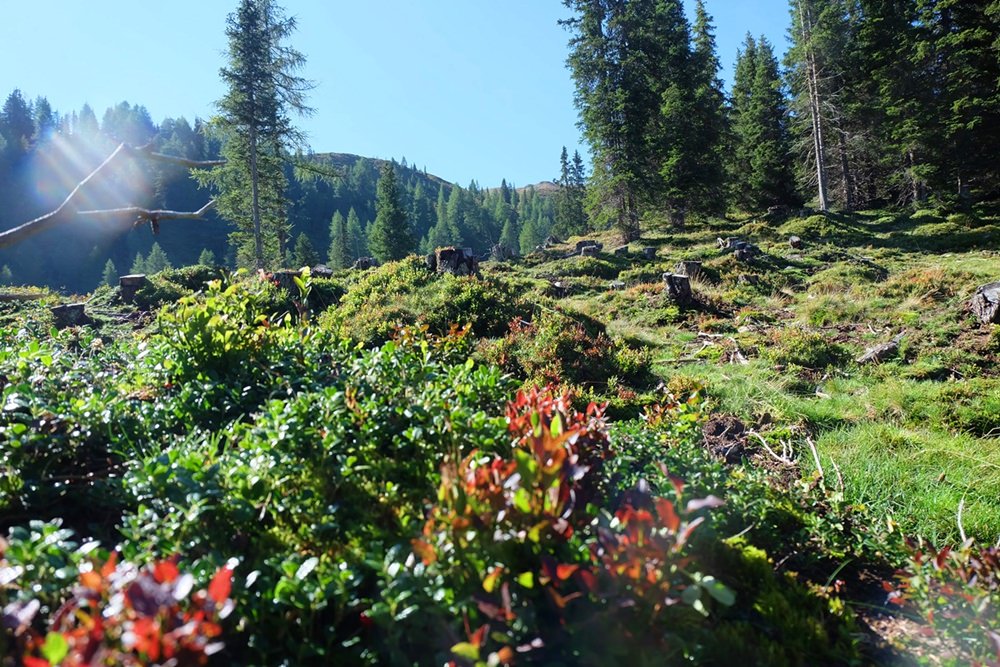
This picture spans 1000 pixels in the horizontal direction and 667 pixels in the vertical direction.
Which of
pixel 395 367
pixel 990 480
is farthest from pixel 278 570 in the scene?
pixel 990 480

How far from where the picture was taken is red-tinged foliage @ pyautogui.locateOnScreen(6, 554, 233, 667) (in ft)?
4.07

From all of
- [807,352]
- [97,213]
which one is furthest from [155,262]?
[97,213]

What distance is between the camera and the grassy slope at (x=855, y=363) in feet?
13.0

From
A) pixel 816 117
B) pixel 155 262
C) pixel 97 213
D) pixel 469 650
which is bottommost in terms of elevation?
pixel 469 650

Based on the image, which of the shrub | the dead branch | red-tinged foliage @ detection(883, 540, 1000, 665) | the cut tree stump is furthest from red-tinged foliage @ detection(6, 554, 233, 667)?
the cut tree stump

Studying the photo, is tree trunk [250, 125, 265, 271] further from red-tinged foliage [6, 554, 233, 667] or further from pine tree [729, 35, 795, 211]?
pine tree [729, 35, 795, 211]

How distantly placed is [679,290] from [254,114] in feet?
74.6

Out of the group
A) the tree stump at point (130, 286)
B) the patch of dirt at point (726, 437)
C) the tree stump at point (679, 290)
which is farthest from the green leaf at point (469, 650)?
the tree stump at point (130, 286)

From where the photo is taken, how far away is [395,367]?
11.1 ft

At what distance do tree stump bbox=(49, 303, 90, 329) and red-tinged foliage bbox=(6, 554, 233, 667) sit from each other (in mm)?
Result: 8674

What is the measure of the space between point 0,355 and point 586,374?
5.44 m

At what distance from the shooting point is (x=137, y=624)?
124 centimetres

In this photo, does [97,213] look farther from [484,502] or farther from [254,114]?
[254,114]

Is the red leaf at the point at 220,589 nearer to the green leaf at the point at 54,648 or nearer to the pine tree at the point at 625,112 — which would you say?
the green leaf at the point at 54,648
